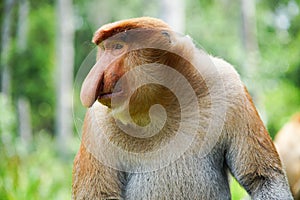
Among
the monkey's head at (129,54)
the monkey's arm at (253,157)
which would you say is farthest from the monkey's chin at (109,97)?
the monkey's arm at (253,157)

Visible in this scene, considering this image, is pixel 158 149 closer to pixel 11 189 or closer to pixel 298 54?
pixel 11 189

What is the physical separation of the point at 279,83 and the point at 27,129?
1562 cm

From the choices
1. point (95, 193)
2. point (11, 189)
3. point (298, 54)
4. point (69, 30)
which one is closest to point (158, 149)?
point (95, 193)

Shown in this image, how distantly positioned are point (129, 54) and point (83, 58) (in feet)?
1.69

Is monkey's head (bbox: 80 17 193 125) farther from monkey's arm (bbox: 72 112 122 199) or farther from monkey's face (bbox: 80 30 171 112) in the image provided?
monkey's arm (bbox: 72 112 122 199)

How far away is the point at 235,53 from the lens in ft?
49.3

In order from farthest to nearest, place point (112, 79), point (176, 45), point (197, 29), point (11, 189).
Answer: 1. point (197, 29)
2. point (11, 189)
3. point (176, 45)
4. point (112, 79)

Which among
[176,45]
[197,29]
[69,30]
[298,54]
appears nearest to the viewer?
[176,45]

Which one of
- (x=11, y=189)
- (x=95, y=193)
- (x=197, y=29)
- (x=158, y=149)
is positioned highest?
(x=158, y=149)

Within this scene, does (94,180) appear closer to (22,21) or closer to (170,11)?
(170,11)

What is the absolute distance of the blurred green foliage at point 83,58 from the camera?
25.5 feet

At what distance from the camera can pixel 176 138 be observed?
9.10 feet

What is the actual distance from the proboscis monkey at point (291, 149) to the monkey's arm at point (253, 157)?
2.69m

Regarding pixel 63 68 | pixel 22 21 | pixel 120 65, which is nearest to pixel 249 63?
pixel 63 68
